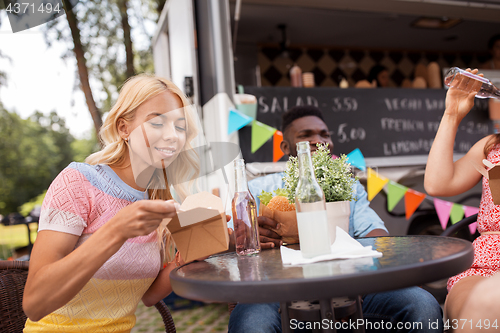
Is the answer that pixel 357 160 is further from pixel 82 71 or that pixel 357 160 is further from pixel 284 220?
pixel 82 71

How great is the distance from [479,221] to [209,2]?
7.78 feet

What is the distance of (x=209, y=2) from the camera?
2.93m

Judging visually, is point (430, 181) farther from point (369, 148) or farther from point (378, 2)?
point (378, 2)

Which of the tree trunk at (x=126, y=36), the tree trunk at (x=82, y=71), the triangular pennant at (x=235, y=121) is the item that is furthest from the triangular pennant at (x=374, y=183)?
the tree trunk at (x=126, y=36)

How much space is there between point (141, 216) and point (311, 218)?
40cm

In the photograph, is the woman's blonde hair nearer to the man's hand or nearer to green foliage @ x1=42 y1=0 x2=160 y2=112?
the man's hand

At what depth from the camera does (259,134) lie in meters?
2.91

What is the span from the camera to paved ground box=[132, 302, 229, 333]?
2996 millimetres

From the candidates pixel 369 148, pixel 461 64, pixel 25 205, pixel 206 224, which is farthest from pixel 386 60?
pixel 25 205

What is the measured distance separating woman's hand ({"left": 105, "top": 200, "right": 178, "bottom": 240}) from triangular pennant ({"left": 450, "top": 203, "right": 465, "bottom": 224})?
8.75 feet

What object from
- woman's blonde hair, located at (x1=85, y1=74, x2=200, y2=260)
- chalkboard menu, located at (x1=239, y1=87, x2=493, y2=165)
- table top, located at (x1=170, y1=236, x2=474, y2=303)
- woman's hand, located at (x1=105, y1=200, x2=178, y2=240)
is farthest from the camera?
chalkboard menu, located at (x1=239, y1=87, x2=493, y2=165)

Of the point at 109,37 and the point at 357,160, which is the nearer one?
the point at 357,160

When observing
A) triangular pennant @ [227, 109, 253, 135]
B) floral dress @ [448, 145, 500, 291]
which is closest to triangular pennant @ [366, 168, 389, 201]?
triangular pennant @ [227, 109, 253, 135]

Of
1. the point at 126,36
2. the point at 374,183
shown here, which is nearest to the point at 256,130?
the point at 374,183
